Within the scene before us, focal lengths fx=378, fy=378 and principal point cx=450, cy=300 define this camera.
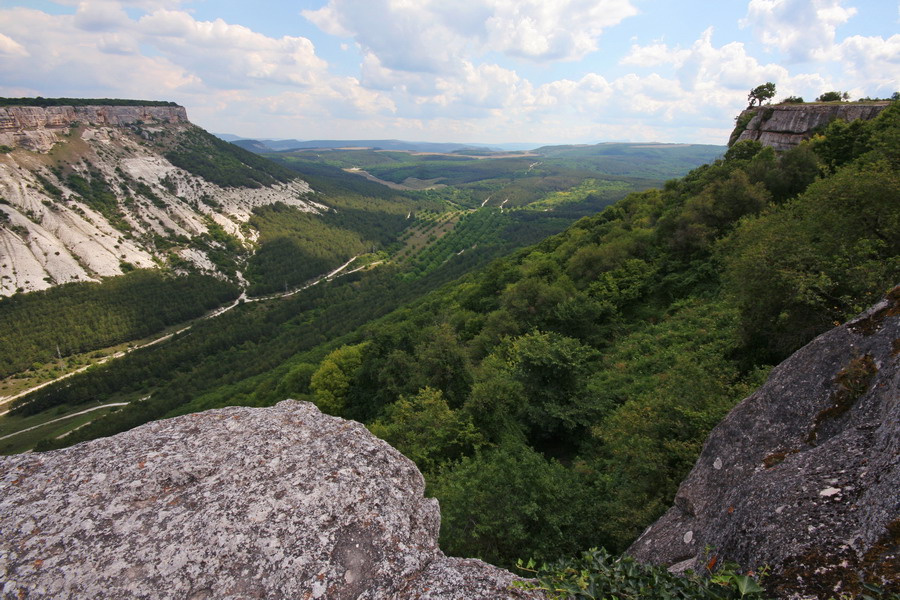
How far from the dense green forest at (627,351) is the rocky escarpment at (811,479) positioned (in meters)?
2.29

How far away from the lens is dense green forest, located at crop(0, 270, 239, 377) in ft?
317

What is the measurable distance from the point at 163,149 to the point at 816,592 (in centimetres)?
23868

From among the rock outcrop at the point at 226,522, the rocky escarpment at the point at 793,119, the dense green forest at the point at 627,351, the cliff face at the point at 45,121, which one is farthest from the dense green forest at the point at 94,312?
the rocky escarpment at the point at 793,119

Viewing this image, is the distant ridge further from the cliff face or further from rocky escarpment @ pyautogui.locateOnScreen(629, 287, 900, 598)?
rocky escarpment @ pyautogui.locateOnScreen(629, 287, 900, 598)

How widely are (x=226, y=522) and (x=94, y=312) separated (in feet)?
466

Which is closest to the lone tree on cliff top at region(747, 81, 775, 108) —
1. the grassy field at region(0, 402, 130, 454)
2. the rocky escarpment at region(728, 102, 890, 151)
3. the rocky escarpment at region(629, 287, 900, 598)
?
the rocky escarpment at region(728, 102, 890, 151)

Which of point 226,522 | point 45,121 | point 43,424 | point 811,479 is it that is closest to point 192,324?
point 43,424

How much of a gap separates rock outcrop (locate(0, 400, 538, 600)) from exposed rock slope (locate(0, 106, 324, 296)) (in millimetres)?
147426

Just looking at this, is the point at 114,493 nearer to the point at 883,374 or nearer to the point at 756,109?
the point at 883,374

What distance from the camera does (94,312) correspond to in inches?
4281

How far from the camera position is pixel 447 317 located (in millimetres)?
52406

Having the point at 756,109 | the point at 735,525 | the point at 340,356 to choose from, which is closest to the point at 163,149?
the point at 340,356

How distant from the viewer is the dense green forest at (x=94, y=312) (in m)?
96.6

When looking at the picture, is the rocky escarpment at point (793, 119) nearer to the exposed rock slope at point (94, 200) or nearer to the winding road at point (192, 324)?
the winding road at point (192, 324)
